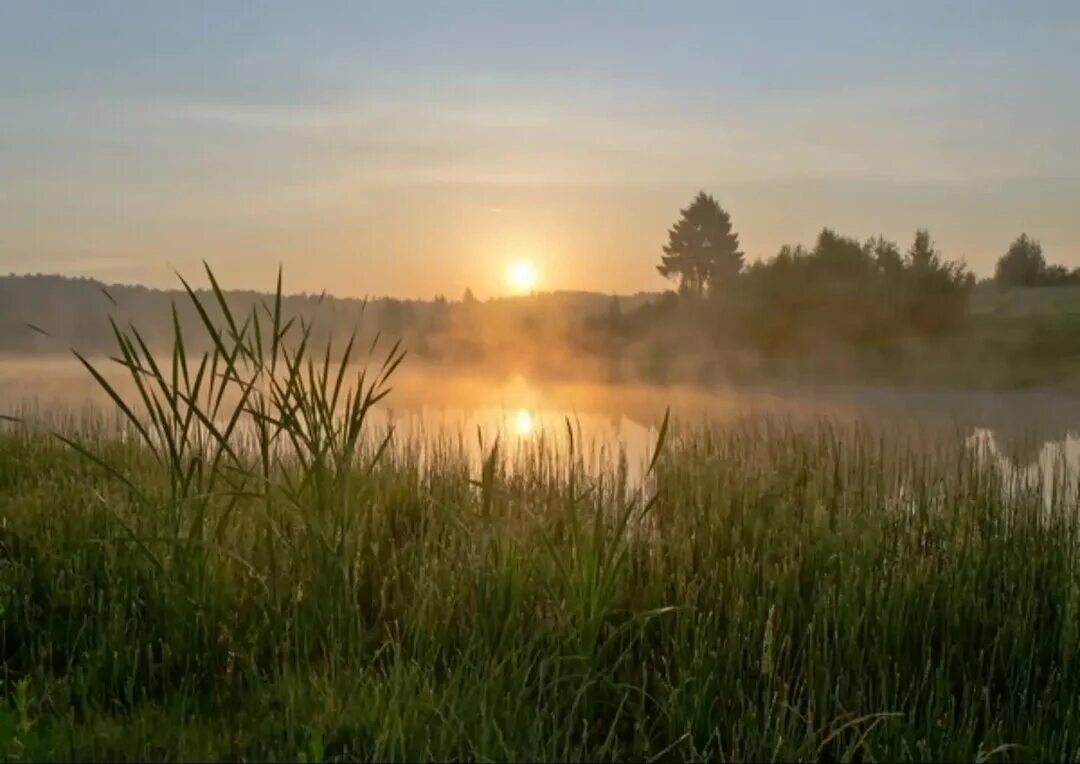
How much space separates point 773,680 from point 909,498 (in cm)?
212

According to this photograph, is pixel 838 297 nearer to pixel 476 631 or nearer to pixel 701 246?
pixel 701 246

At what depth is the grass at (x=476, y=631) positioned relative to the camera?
2.19 metres

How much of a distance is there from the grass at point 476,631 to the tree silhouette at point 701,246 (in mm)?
19437

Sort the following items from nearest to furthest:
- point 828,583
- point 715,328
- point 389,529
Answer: point 828,583
point 389,529
point 715,328

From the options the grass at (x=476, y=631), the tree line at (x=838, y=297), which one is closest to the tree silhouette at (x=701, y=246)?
the tree line at (x=838, y=297)

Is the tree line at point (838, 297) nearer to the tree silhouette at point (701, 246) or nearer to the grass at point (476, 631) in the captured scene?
the tree silhouette at point (701, 246)

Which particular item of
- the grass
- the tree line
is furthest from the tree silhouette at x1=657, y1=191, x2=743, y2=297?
the grass

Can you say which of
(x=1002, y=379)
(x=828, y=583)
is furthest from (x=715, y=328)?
(x=828, y=583)

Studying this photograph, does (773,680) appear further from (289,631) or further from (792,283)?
(792,283)

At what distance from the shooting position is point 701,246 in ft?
76.1

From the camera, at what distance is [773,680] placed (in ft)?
8.43

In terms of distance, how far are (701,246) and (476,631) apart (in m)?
21.3

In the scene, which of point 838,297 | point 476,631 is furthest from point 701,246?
point 476,631

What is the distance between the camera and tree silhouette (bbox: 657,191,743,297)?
2288cm
